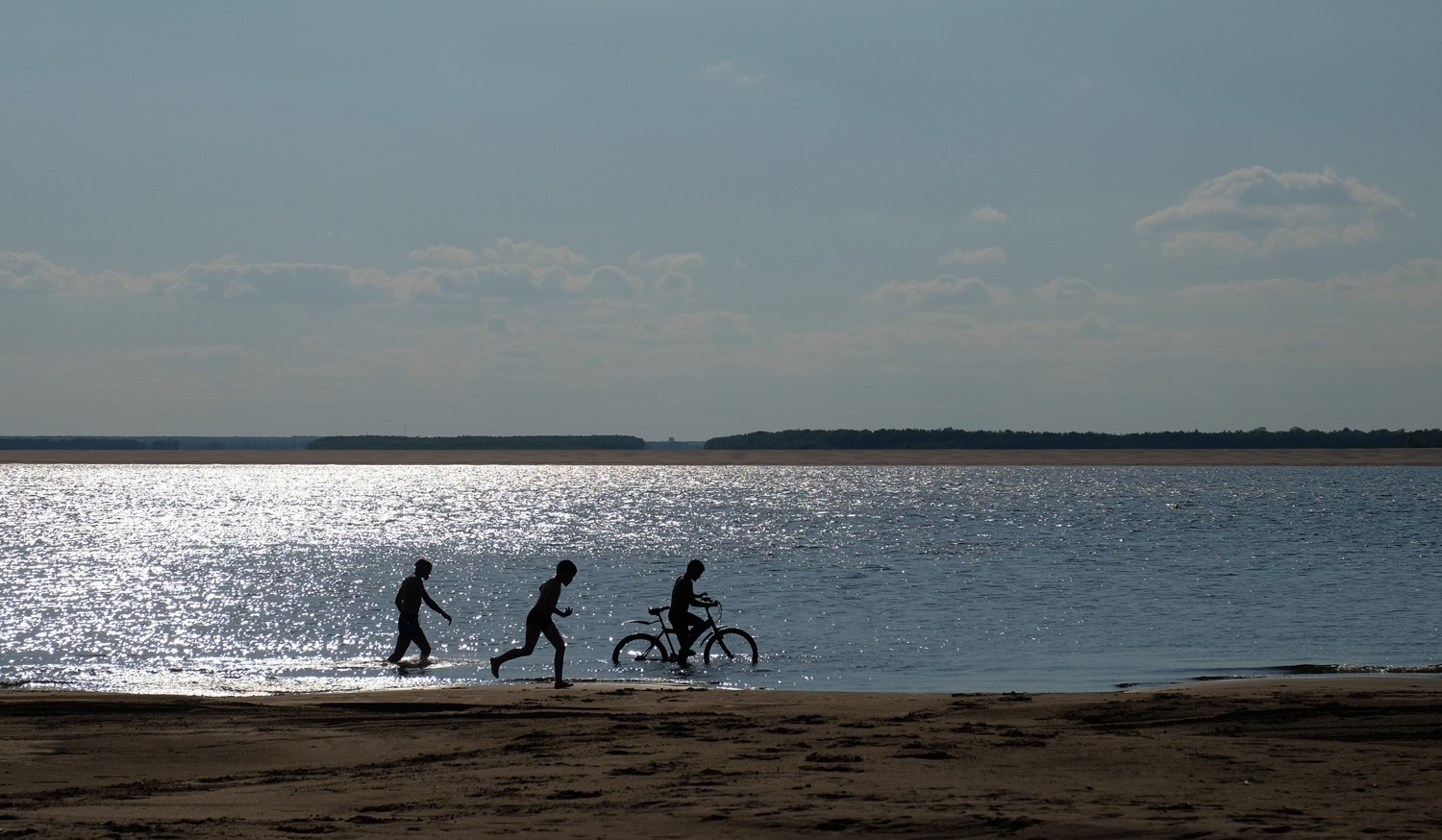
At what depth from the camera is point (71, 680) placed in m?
19.8

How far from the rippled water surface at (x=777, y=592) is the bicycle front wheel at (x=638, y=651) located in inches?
14.6

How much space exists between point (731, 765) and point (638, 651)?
1222 cm

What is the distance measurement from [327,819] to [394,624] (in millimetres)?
18772

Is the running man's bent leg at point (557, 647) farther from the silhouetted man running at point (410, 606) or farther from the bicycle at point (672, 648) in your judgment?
the silhouetted man running at point (410, 606)

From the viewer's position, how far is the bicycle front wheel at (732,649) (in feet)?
72.7

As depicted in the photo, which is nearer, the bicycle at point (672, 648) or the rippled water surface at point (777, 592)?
the rippled water surface at point (777, 592)

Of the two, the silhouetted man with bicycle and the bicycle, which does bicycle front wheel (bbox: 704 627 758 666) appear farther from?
the silhouetted man with bicycle

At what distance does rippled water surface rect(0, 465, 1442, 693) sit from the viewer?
21.6 meters

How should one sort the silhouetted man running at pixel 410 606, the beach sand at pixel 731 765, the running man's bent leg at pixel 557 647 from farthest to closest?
the silhouetted man running at pixel 410 606 < the running man's bent leg at pixel 557 647 < the beach sand at pixel 731 765

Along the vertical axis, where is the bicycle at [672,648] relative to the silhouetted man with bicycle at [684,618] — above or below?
below

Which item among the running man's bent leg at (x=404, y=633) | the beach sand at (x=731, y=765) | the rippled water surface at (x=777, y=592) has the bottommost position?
the rippled water surface at (x=777, y=592)

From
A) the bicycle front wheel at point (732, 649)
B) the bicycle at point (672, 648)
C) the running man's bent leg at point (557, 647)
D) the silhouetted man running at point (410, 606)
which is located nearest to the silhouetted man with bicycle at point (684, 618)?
the bicycle at point (672, 648)

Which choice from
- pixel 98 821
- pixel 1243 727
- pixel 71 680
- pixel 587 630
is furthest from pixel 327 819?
pixel 587 630

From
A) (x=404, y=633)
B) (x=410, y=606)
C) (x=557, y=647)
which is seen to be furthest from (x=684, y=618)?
(x=404, y=633)
